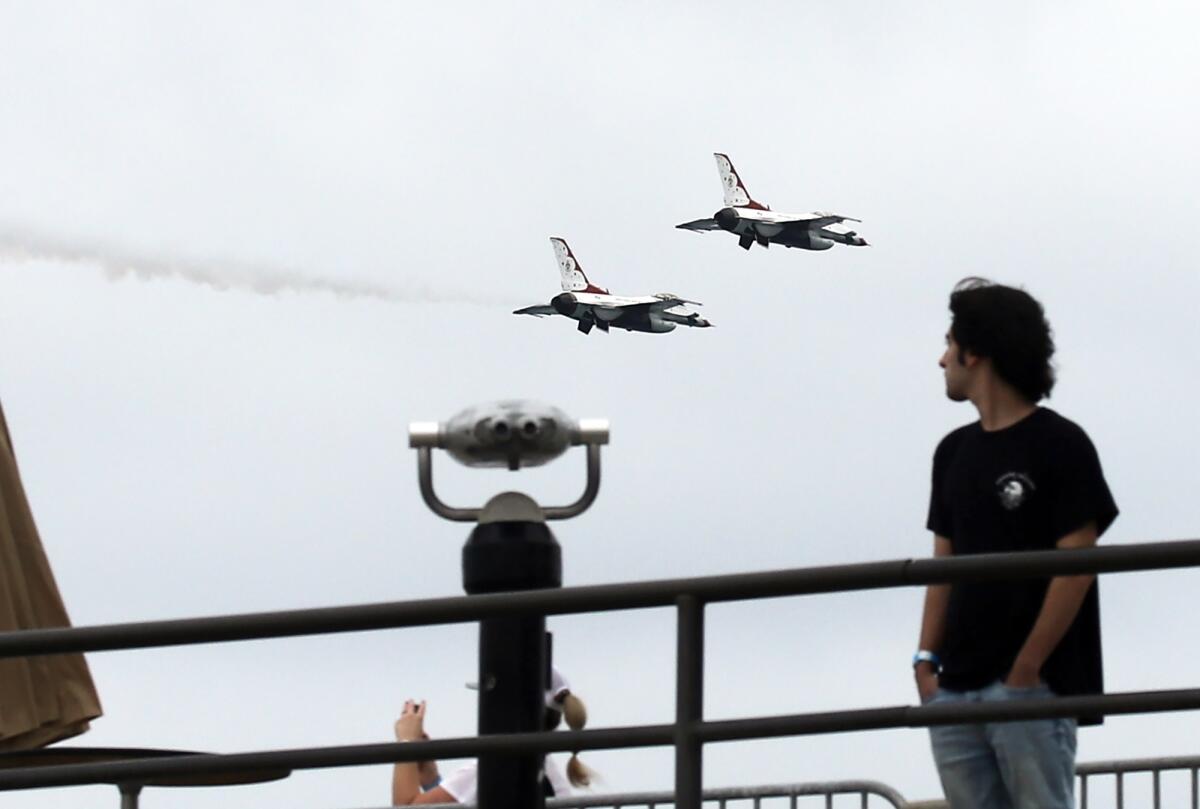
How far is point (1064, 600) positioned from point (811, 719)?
2.59ft

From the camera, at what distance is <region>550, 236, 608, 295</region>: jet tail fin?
8356cm

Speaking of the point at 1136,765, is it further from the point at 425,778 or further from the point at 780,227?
the point at 780,227

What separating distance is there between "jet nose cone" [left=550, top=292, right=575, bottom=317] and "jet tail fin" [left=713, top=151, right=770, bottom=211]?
5486 millimetres

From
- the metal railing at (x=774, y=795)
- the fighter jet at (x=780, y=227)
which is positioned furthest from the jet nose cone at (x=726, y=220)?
the metal railing at (x=774, y=795)

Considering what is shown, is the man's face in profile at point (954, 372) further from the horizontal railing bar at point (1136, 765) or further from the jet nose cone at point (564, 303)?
the jet nose cone at point (564, 303)

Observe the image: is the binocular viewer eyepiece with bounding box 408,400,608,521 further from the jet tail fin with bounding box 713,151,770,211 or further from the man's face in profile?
the jet tail fin with bounding box 713,151,770,211

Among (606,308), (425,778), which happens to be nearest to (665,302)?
(606,308)

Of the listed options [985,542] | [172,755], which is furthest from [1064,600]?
[172,755]

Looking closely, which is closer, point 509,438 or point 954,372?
point 509,438

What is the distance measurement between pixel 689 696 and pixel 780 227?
73.3m

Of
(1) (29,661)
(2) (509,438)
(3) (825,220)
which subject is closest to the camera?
(2) (509,438)

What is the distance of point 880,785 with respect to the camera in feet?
30.1

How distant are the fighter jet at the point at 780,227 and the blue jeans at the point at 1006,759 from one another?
230 feet

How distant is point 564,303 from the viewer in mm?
80688
